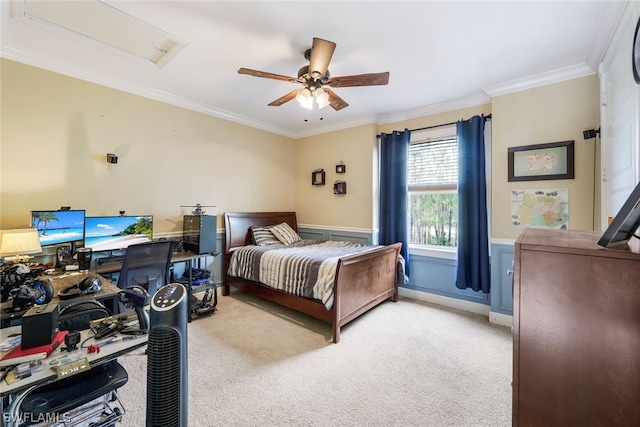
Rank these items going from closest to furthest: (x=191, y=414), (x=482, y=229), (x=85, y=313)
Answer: (x=85, y=313) < (x=191, y=414) < (x=482, y=229)

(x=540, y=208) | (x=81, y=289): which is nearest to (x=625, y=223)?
(x=540, y=208)

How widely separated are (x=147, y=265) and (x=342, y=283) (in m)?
1.91

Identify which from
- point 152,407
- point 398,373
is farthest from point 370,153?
point 152,407

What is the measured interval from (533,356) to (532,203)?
8.70 feet

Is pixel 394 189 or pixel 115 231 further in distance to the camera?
pixel 394 189

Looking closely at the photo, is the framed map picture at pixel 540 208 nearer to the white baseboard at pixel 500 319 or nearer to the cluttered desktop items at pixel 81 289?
the white baseboard at pixel 500 319

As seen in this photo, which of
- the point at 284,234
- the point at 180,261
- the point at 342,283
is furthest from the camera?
the point at 284,234

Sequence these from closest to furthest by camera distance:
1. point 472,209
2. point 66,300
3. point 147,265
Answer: point 66,300 → point 147,265 → point 472,209

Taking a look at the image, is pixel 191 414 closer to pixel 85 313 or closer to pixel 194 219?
pixel 85 313

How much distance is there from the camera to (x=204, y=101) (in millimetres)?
3654

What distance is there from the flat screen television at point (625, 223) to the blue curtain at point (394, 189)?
10.0 feet

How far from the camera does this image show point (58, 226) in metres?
2.42

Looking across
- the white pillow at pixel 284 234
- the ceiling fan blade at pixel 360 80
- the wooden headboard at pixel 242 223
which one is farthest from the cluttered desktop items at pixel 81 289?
the white pillow at pixel 284 234

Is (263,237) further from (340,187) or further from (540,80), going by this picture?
(540,80)
